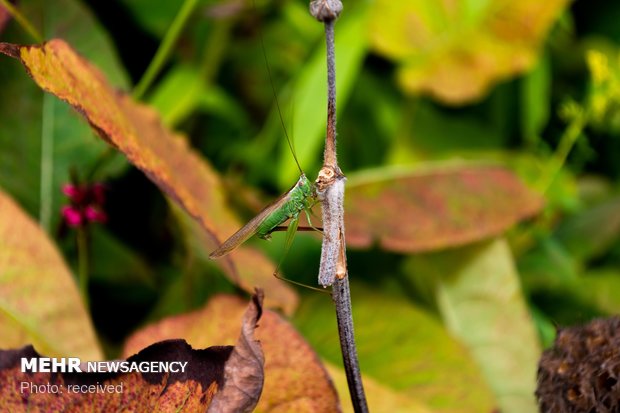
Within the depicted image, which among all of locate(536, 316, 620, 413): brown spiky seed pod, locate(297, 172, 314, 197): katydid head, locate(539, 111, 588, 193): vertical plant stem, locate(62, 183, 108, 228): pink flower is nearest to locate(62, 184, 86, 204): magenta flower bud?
locate(62, 183, 108, 228): pink flower

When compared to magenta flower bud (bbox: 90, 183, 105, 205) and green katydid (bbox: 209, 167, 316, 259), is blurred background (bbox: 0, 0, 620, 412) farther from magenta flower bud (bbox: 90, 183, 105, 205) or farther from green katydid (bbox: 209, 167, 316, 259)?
green katydid (bbox: 209, 167, 316, 259)

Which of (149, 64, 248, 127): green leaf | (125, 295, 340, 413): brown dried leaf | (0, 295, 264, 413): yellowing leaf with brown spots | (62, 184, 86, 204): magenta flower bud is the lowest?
(0, 295, 264, 413): yellowing leaf with brown spots

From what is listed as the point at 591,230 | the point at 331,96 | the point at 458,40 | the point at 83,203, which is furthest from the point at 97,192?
the point at 591,230

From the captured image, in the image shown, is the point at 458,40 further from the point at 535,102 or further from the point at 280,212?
the point at 280,212

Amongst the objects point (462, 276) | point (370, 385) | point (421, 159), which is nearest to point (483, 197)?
point (462, 276)

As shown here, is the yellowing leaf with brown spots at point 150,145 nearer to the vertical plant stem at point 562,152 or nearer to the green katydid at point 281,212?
the green katydid at point 281,212

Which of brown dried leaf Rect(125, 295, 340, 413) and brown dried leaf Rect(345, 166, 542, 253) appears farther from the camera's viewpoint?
brown dried leaf Rect(345, 166, 542, 253)

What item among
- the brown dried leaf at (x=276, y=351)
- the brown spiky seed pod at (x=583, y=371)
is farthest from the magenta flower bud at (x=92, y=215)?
the brown spiky seed pod at (x=583, y=371)
